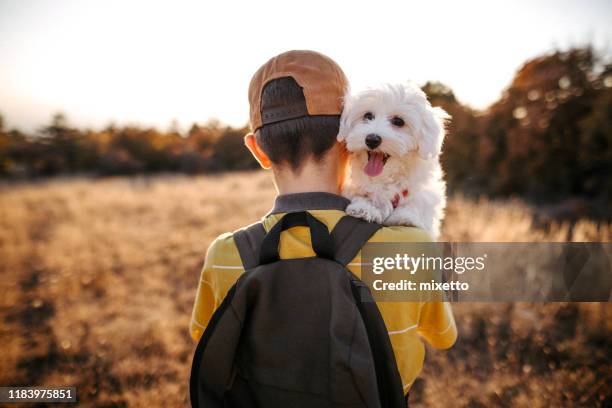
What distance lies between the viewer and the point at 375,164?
1.76 meters

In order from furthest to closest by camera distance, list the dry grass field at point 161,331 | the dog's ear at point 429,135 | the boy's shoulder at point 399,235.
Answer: the dry grass field at point 161,331
the dog's ear at point 429,135
the boy's shoulder at point 399,235

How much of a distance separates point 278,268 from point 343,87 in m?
0.86

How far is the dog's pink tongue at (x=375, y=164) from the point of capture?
176 cm

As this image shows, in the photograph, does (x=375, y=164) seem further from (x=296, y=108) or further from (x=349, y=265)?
(x=349, y=265)

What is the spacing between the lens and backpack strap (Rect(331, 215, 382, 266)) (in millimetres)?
1160

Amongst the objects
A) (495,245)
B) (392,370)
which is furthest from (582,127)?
(392,370)

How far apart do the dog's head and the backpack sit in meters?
0.73

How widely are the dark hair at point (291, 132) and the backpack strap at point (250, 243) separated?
30 cm

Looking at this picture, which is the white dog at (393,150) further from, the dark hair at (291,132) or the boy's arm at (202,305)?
the boy's arm at (202,305)

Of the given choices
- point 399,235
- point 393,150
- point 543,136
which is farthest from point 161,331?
point 543,136

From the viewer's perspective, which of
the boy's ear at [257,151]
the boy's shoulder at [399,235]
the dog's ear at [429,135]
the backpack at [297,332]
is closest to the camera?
the backpack at [297,332]

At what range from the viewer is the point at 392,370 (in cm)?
110

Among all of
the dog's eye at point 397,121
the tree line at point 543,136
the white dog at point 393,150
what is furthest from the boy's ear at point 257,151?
the tree line at point 543,136

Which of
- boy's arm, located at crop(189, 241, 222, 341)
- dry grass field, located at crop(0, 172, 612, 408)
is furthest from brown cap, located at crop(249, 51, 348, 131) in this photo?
dry grass field, located at crop(0, 172, 612, 408)
